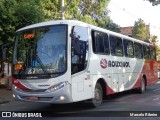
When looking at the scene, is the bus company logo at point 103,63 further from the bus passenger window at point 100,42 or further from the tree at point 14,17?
the tree at point 14,17

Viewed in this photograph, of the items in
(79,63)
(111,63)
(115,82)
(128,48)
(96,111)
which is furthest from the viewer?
(128,48)

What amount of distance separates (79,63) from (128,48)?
239 inches

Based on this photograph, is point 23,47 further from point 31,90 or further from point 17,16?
point 17,16

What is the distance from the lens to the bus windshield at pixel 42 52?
10.8 m

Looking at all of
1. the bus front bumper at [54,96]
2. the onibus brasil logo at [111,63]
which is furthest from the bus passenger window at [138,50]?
the bus front bumper at [54,96]

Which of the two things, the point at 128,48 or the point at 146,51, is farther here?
the point at 146,51

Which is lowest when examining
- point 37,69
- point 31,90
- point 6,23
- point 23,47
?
point 31,90

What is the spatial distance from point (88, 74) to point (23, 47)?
251 centimetres

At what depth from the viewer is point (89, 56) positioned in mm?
11984

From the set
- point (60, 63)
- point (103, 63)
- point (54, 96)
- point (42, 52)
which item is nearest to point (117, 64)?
point (103, 63)

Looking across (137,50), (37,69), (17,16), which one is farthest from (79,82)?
(17,16)

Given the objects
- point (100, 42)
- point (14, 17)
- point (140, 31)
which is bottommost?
point (100, 42)

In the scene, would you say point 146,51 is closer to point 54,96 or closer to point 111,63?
point 111,63

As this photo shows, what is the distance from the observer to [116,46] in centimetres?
1509
